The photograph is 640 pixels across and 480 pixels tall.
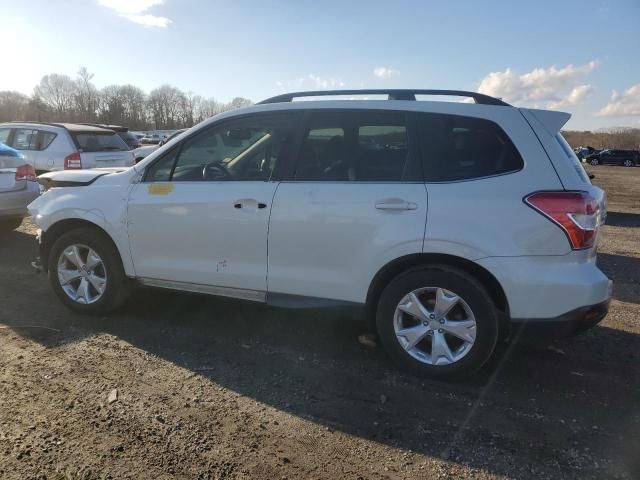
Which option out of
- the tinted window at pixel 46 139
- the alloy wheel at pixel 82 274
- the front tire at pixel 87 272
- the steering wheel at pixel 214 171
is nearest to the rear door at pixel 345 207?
the steering wheel at pixel 214 171

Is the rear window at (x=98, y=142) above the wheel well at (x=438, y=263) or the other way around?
above

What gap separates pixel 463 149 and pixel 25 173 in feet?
21.0

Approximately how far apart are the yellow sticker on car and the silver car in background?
3.98m

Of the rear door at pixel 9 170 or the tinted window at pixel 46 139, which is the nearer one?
the rear door at pixel 9 170

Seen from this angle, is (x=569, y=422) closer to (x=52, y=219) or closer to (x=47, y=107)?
(x=52, y=219)

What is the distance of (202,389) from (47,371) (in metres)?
1.15

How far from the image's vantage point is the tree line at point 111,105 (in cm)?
10375

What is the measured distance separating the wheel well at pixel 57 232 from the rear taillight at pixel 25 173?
302cm

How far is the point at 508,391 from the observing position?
3.39m

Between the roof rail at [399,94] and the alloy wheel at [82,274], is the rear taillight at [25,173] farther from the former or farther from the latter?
the roof rail at [399,94]

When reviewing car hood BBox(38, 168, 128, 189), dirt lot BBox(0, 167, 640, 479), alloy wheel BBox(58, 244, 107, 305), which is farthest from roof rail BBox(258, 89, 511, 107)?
alloy wheel BBox(58, 244, 107, 305)

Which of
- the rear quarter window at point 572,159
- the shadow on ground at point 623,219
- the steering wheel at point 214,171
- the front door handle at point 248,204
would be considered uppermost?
the rear quarter window at point 572,159

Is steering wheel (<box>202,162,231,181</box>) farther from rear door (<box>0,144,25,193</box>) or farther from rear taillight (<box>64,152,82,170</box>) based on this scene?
rear taillight (<box>64,152,82,170</box>)

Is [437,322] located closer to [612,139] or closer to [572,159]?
[572,159]
